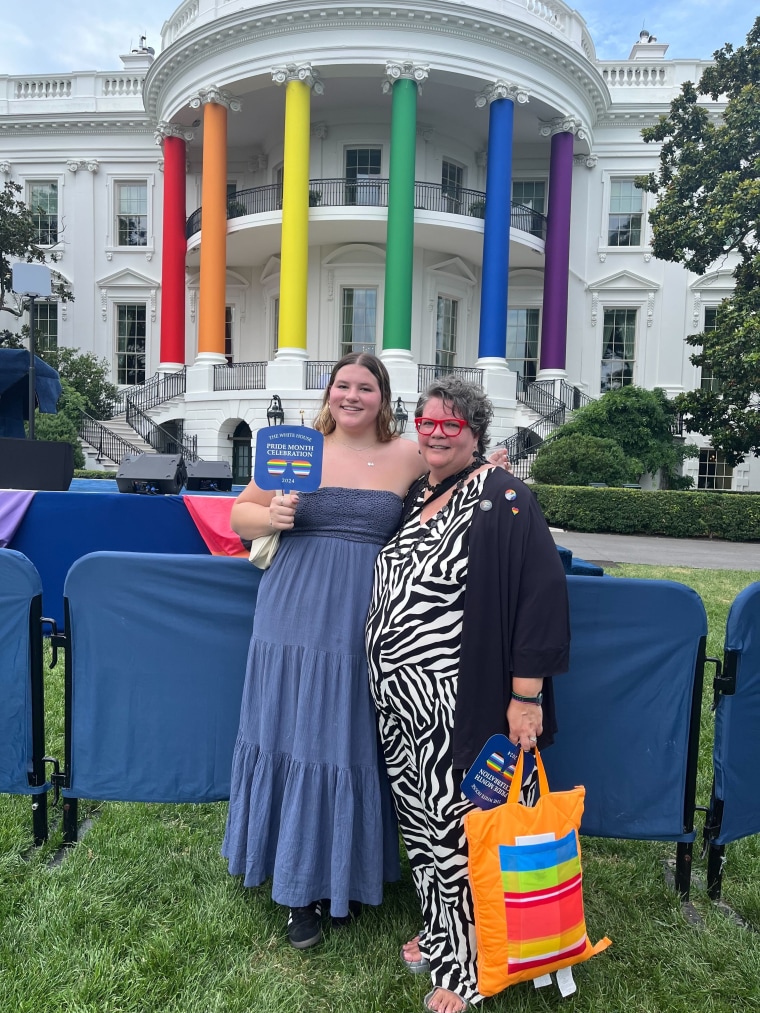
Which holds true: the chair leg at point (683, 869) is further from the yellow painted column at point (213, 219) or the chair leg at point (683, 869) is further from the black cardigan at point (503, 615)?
the yellow painted column at point (213, 219)

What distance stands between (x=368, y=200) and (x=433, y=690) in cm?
2103

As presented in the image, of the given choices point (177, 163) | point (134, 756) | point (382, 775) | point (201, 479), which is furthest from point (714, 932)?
point (177, 163)

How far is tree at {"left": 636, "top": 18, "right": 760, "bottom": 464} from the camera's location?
580 inches

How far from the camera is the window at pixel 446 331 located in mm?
22078

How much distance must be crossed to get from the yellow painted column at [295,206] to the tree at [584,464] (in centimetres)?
772

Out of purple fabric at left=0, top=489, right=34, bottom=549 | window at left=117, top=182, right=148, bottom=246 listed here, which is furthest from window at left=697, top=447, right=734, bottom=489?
purple fabric at left=0, top=489, right=34, bottom=549

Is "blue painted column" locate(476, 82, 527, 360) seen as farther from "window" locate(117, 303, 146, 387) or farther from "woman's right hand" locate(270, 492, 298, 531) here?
"woman's right hand" locate(270, 492, 298, 531)

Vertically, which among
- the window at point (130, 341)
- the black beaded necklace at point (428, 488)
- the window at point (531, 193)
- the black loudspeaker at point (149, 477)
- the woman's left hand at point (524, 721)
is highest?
the window at point (531, 193)

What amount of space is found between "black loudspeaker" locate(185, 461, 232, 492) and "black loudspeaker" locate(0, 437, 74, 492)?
3.41 metres

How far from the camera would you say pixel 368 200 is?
67.8 feet

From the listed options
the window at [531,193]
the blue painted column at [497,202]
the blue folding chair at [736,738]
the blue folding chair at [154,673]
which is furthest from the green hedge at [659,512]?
the blue folding chair at [154,673]

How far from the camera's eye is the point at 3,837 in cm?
281

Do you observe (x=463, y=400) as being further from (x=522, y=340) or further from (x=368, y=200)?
(x=522, y=340)

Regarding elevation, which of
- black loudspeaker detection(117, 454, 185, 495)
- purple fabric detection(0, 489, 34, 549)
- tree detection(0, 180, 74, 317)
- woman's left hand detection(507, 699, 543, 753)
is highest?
tree detection(0, 180, 74, 317)
